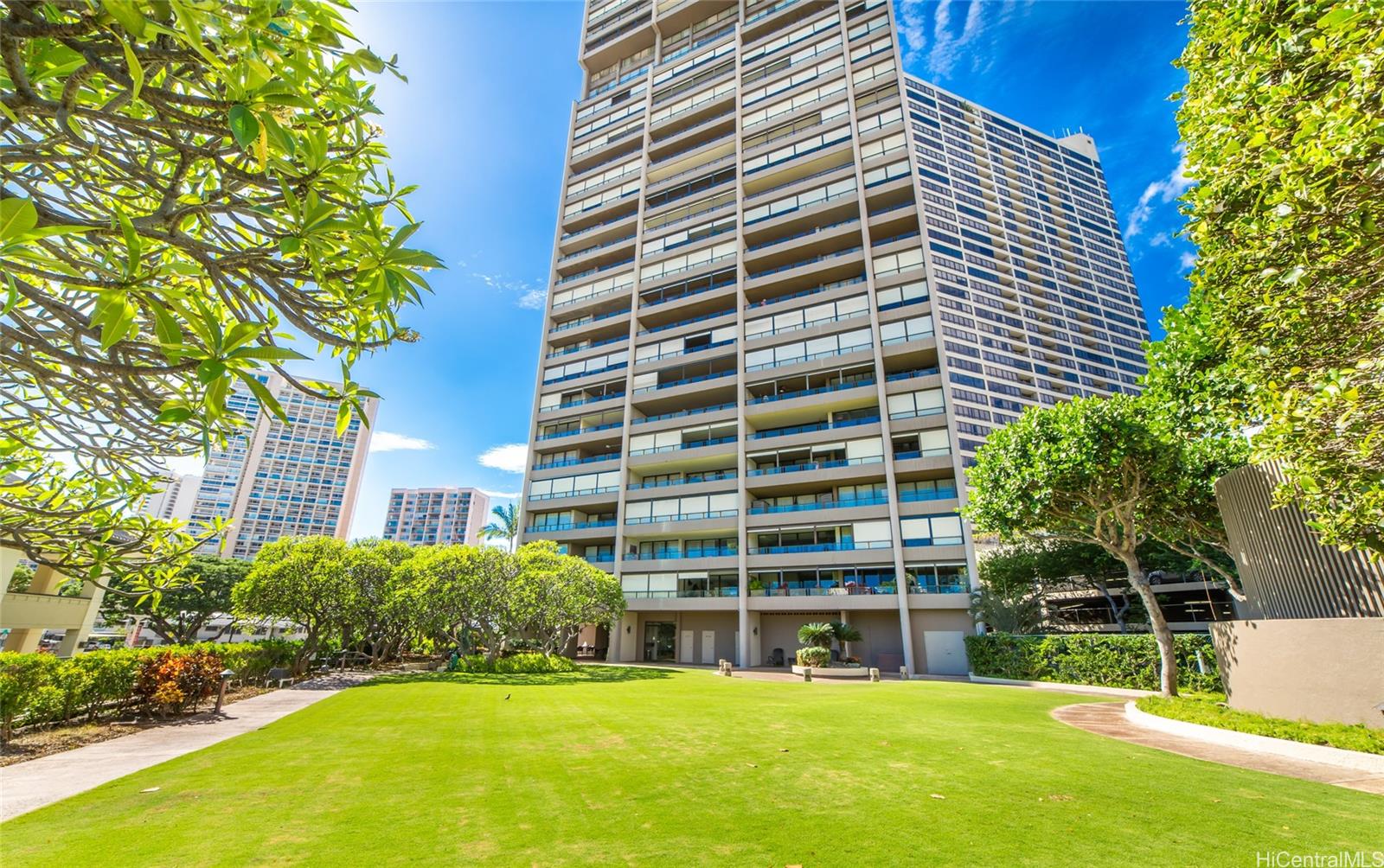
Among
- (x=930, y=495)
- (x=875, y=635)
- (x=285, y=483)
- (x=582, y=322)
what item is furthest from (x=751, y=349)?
(x=285, y=483)

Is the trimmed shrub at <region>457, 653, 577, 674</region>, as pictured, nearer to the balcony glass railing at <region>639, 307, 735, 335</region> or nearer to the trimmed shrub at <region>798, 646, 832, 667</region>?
the trimmed shrub at <region>798, 646, 832, 667</region>

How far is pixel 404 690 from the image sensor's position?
1886 centimetres

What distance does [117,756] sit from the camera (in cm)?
959

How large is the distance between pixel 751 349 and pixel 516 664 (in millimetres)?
25266

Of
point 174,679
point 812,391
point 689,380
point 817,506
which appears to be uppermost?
point 689,380

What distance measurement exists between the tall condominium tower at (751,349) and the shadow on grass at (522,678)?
990cm

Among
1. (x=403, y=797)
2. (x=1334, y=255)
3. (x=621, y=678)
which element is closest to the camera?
(x=1334, y=255)

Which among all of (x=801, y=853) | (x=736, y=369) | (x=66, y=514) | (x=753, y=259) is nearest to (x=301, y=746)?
(x=66, y=514)

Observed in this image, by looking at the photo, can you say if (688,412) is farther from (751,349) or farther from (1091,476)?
(1091,476)

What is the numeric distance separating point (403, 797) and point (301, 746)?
4.74 m

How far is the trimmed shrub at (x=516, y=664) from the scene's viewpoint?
2573 centimetres

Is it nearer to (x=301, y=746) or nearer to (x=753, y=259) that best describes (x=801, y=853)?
(x=301, y=746)

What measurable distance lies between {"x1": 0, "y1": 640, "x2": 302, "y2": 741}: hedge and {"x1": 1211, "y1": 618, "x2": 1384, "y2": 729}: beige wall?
24490 mm

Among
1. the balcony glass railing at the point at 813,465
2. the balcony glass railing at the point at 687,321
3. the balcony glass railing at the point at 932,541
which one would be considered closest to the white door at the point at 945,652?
the balcony glass railing at the point at 932,541
